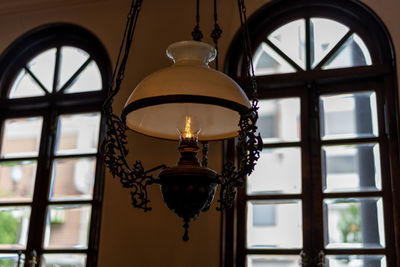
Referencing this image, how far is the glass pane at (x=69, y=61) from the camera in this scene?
3813 millimetres

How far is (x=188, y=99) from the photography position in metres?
1.71

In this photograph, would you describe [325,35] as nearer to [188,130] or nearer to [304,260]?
[304,260]

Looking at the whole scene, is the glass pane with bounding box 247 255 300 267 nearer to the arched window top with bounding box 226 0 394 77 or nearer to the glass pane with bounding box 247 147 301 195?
the glass pane with bounding box 247 147 301 195

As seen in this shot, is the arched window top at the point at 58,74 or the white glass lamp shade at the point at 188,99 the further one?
the arched window top at the point at 58,74

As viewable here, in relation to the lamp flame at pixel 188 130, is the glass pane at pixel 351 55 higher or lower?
higher

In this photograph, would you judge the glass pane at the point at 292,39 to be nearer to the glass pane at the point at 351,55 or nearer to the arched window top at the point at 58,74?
the glass pane at the point at 351,55

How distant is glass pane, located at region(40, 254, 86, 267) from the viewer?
10.9 feet

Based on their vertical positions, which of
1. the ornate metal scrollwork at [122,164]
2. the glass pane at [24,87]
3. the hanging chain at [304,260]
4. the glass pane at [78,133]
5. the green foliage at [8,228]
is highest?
the glass pane at [24,87]

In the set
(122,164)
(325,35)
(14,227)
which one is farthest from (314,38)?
(14,227)

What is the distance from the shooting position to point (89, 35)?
3.77m

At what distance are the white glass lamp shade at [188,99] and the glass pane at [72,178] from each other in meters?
1.51

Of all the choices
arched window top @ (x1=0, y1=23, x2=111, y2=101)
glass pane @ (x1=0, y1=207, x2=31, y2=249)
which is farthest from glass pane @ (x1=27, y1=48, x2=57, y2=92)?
glass pane @ (x1=0, y1=207, x2=31, y2=249)

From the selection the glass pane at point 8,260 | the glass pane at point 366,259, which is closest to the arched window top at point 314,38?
the glass pane at point 366,259

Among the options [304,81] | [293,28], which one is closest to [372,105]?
[304,81]
